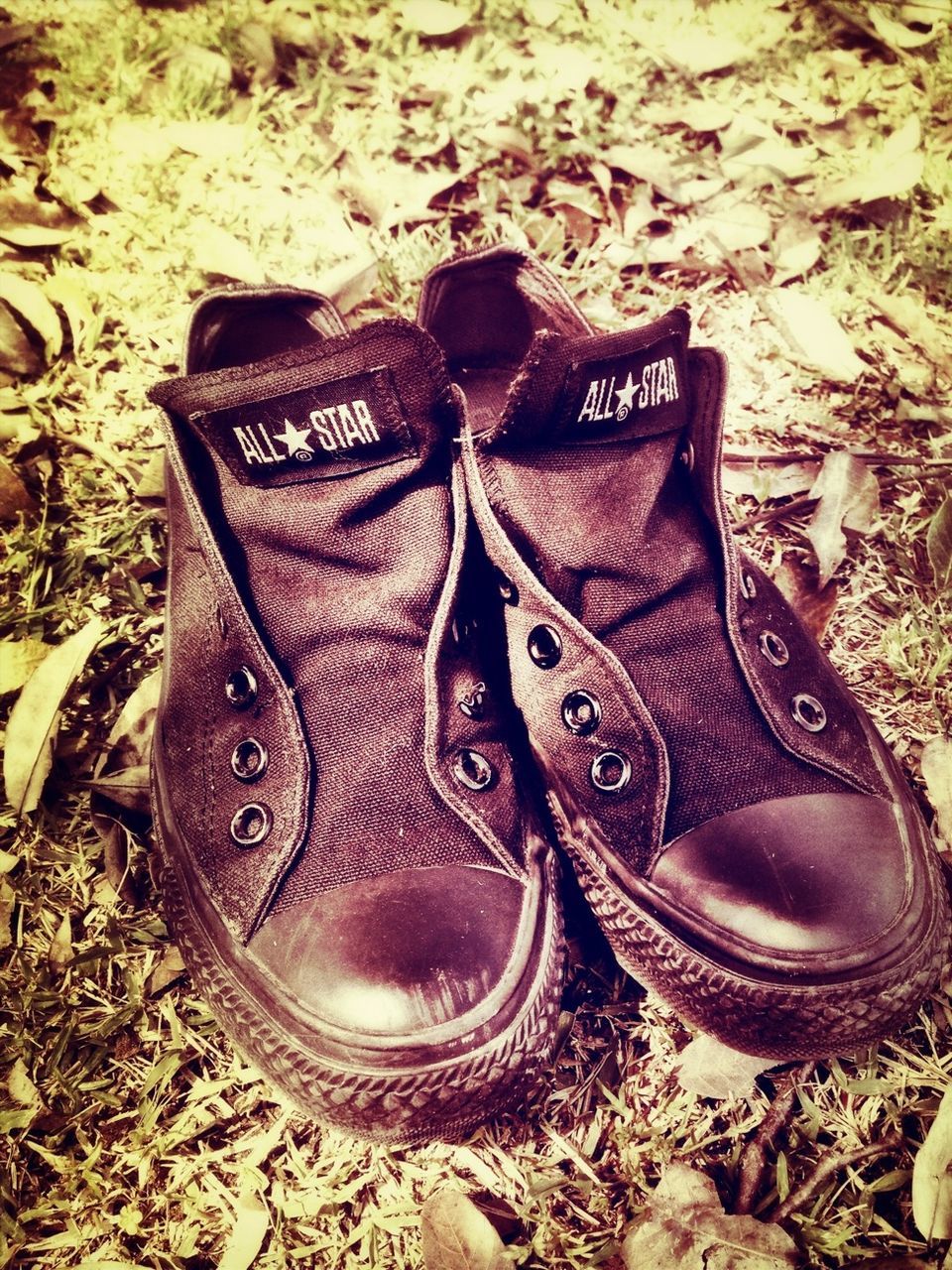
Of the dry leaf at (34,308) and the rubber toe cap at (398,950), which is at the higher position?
the dry leaf at (34,308)

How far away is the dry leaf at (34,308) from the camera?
2002mm

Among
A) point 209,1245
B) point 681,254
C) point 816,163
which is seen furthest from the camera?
point 816,163

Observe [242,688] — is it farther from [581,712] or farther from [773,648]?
[773,648]

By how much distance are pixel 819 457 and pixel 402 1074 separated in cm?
159

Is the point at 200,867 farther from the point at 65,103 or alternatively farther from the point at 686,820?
the point at 65,103

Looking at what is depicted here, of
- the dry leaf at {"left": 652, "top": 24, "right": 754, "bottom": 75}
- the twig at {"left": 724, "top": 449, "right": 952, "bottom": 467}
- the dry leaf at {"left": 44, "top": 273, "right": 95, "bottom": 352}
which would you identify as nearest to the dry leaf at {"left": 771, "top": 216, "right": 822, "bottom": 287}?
the twig at {"left": 724, "top": 449, "right": 952, "bottom": 467}

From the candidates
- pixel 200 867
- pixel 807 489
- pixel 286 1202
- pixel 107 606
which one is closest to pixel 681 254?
pixel 807 489

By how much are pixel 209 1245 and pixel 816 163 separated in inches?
115

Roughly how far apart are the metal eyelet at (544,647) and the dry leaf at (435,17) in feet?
7.25

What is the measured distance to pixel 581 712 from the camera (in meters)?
1.27

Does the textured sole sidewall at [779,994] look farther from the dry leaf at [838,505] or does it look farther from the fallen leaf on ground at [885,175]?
the fallen leaf on ground at [885,175]

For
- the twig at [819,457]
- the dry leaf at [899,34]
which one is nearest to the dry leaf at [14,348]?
the twig at [819,457]

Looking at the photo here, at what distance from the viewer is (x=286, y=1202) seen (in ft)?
4.09

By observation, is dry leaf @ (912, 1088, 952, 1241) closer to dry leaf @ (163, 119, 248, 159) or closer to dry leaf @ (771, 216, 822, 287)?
dry leaf @ (771, 216, 822, 287)
